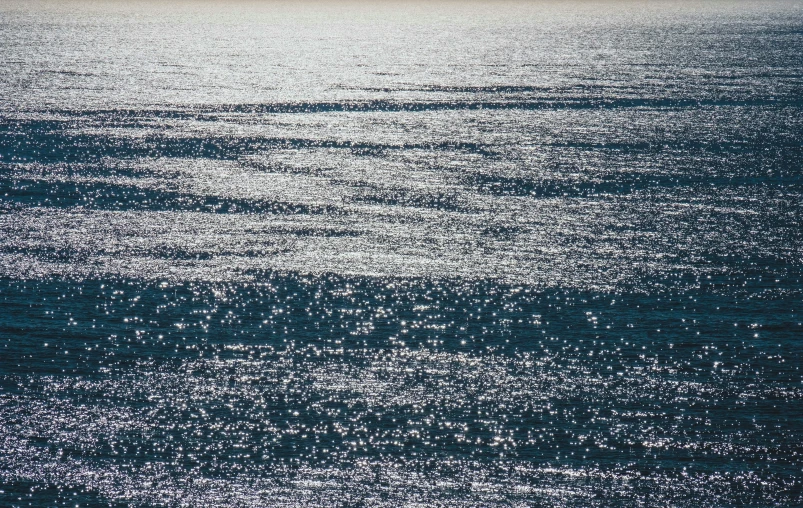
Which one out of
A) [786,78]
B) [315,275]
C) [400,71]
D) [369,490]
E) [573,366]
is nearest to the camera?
[369,490]

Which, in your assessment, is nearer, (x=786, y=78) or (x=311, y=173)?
(x=311, y=173)

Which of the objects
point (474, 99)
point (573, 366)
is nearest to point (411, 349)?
point (573, 366)

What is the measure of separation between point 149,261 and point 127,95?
3285 inches

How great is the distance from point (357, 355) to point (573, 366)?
40.3ft

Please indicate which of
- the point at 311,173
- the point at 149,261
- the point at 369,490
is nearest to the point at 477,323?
the point at 369,490

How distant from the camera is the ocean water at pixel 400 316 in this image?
44.8 m

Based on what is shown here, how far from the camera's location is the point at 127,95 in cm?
14638

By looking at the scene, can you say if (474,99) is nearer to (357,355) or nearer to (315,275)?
(315,275)

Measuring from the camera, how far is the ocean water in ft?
147

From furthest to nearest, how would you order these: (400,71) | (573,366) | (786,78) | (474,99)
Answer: (400,71) → (786,78) → (474,99) → (573,366)

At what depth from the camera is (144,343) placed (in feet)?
189

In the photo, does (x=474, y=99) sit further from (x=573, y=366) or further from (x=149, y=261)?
(x=573, y=366)

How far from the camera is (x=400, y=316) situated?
201 feet

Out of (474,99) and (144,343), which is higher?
(474,99)
